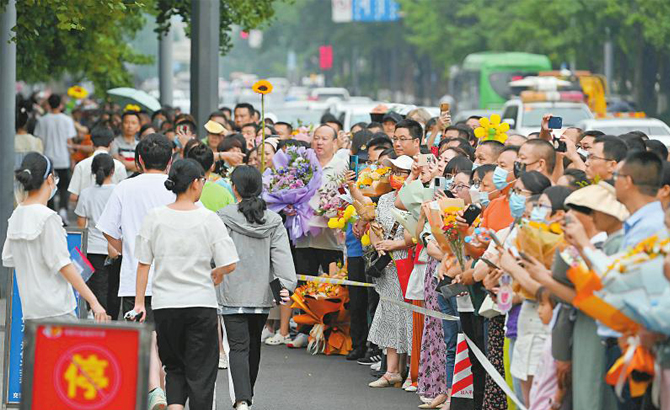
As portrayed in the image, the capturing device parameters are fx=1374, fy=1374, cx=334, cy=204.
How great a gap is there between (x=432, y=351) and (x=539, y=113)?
19390 mm

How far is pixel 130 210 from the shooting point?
31.0 ft

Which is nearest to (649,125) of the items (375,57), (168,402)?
(168,402)

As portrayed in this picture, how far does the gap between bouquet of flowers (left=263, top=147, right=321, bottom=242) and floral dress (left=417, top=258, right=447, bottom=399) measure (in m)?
2.55

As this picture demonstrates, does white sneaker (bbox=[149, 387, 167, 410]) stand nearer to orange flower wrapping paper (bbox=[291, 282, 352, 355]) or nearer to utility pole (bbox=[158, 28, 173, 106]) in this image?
orange flower wrapping paper (bbox=[291, 282, 352, 355])

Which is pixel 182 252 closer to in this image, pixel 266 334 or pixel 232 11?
pixel 266 334

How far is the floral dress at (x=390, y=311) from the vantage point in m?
11.1

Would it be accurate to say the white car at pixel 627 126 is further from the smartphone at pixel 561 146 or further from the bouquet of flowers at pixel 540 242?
the bouquet of flowers at pixel 540 242

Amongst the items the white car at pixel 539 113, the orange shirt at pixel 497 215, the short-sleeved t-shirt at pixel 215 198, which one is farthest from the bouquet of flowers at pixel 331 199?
the white car at pixel 539 113

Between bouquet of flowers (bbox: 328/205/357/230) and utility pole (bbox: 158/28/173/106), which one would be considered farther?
utility pole (bbox: 158/28/173/106)

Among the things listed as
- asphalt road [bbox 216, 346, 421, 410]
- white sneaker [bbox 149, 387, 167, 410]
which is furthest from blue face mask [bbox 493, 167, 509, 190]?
white sneaker [bbox 149, 387, 167, 410]

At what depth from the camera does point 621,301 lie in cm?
613

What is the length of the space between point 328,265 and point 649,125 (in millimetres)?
12016

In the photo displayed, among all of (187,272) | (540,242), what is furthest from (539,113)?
(540,242)

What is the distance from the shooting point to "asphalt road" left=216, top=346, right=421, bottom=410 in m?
10.3
